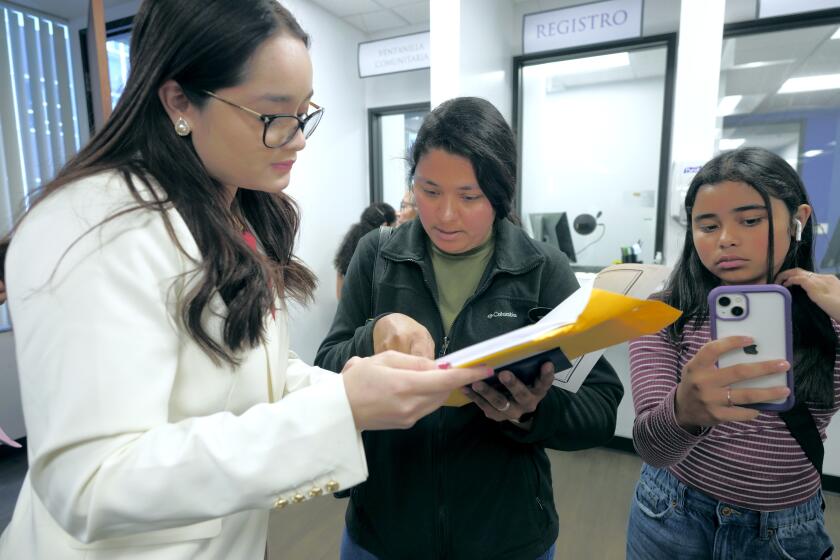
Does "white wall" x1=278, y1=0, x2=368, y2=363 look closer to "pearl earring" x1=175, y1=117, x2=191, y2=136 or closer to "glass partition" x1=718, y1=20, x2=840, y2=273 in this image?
"glass partition" x1=718, y1=20, x2=840, y2=273

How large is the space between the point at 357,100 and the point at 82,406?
4.48m

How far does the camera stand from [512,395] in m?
0.81

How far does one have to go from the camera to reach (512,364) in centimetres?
67

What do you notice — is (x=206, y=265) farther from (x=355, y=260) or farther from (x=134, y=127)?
(x=355, y=260)

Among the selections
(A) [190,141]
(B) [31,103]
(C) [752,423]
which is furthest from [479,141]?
(B) [31,103]

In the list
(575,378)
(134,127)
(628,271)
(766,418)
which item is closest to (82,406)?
(134,127)

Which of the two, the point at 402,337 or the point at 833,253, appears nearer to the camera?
the point at 402,337

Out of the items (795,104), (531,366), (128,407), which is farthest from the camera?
(795,104)

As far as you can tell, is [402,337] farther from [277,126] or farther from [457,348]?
[277,126]

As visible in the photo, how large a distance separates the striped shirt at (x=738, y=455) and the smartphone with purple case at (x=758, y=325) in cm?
18

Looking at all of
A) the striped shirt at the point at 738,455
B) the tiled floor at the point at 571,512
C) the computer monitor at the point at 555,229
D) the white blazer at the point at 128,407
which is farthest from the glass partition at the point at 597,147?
the white blazer at the point at 128,407

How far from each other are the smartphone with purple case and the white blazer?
619mm

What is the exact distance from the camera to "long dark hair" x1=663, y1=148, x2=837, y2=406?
963mm

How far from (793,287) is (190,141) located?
1159mm
